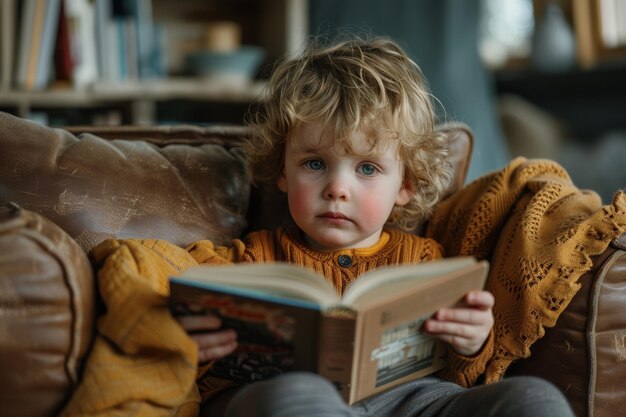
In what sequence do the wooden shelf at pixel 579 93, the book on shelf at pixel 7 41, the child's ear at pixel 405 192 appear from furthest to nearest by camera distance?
the wooden shelf at pixel 579 93 → the book on shelf at pixel 7 41 → the child's ear at pixel 405 192

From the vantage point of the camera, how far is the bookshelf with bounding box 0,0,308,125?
2.60 metres

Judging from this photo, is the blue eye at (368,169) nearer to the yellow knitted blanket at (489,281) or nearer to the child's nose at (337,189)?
the child's nose at (337,189)

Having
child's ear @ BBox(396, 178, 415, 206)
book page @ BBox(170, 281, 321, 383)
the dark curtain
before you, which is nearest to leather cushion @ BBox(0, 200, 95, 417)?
book page @ BBox(170, 281, 321, 383)

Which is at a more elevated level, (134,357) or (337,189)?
(337,189)

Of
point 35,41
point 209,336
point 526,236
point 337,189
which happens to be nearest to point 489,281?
point 526,236

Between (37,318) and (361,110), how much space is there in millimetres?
608

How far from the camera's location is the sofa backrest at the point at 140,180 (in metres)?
1.21

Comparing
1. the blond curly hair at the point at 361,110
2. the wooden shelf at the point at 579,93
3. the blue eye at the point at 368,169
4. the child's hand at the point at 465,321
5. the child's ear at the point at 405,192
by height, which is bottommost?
the wooden shelf at the point at 579,93

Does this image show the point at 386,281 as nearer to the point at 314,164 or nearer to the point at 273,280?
the point at 273,280

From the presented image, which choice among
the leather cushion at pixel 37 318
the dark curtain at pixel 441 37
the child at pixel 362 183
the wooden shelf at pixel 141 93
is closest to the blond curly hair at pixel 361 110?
the child at pixel 362 183

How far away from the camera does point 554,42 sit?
333cm

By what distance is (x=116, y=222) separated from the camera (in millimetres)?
1242

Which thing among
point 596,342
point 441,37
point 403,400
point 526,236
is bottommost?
point 403,400

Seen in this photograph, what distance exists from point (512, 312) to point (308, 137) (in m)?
0.45
